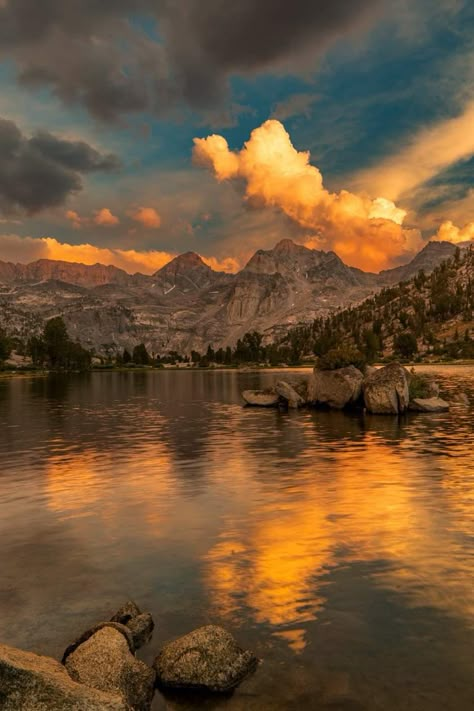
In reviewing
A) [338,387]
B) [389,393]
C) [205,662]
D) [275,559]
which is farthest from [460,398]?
[205,662]

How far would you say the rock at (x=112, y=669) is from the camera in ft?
33.7

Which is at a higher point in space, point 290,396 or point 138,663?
point 290,396

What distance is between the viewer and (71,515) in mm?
23281

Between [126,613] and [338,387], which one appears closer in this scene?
[126,613]

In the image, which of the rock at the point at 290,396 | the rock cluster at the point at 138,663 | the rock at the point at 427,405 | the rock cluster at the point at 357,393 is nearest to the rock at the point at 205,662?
the rock cluster at the point at 138,663

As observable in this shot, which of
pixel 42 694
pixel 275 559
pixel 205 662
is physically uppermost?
pixel 42 694

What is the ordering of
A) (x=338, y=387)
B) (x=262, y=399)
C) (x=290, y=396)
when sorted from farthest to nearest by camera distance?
(x=262, y=399) → (x=290, y=396) → (x=338, y=387)

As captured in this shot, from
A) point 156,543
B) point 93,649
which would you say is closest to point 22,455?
point 156,543

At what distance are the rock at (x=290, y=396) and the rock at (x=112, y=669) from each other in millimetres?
60056

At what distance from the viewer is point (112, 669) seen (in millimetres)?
10617

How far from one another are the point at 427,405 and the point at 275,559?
47.9m

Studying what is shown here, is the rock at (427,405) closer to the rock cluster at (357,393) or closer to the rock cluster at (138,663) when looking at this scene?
the rock cluster at (357,393)

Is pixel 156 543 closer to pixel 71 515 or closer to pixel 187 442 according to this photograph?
pixel 71 515

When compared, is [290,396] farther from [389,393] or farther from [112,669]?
[112,669]
